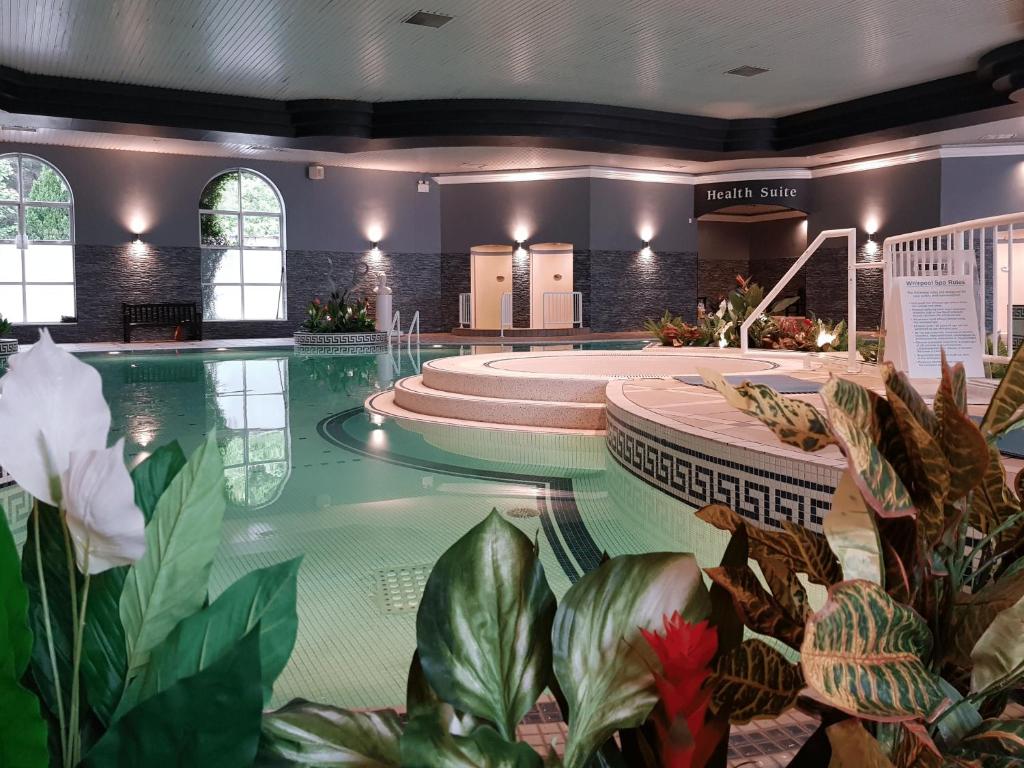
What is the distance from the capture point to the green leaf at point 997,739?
49 centimetres

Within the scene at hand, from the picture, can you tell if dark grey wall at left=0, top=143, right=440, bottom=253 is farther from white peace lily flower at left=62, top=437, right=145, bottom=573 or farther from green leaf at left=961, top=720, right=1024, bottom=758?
green leaf at left=961, top=720, right=1024, bottom=758

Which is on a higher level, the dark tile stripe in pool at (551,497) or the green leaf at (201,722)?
the green leaf at (201,722)

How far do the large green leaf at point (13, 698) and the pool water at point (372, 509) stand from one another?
1704mm

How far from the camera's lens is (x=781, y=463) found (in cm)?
343

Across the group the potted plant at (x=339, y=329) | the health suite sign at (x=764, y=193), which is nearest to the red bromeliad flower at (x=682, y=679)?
the potted plant at (x=339, y=329)

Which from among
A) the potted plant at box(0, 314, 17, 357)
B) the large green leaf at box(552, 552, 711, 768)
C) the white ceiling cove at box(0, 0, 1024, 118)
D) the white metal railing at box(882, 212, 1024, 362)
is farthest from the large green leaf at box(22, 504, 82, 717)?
the potted plant at box(0, 314, 17, 357)

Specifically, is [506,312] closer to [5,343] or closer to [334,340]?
[334,340]

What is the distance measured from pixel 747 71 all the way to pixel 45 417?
13.4 metres

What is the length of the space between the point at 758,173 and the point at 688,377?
13.6 metres

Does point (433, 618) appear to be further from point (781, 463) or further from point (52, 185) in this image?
point (52, 185)

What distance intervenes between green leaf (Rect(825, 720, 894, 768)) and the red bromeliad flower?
0.27ft

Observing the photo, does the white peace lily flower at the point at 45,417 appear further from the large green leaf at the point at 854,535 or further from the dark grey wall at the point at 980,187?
the dark grey wall at the point at 980,187

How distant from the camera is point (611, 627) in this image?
1.67ft

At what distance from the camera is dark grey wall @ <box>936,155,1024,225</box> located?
16391mm
